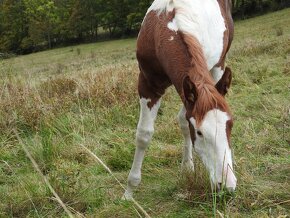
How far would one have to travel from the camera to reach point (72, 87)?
22.9ft

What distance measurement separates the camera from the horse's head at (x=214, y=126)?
8.20ft

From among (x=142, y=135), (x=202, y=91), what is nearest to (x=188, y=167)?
(x=142, y=135)

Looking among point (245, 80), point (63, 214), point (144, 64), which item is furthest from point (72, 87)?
point (63, 214)

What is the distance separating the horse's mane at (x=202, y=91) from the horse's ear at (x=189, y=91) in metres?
0.03

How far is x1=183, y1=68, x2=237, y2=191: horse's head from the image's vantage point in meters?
2.50

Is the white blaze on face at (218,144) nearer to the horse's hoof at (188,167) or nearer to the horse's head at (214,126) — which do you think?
the horse's head at (214,126)

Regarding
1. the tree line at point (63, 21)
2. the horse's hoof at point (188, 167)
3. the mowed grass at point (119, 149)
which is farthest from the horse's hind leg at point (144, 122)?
the tree line at point (63, 21)

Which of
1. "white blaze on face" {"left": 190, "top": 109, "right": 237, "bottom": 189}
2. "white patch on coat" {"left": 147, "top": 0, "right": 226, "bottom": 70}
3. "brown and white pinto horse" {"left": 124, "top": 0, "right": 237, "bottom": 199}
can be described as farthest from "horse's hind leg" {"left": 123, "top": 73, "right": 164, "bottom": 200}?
"white blaze on face" {"left": 190, "top": 109, "right": 237, "bottom": 189}

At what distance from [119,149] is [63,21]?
50.2m

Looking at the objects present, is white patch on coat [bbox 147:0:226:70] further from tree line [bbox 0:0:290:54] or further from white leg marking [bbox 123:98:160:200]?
tree line [bbox 0:0:290:54]

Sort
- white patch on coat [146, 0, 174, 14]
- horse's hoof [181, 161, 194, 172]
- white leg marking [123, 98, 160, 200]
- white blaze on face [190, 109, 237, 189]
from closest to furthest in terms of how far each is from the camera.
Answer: white blaze on face [190, 109, 237, 189] → horse's hoof [181, 161, 194, 172] → white patch on coat [146, 0, 174, 14] → white leg marking [123, 98, 160, 200]

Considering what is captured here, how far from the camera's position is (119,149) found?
4375 millimetres

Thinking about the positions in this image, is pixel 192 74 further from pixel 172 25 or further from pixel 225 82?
pixel 172 25

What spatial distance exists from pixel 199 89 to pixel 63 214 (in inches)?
57.8
